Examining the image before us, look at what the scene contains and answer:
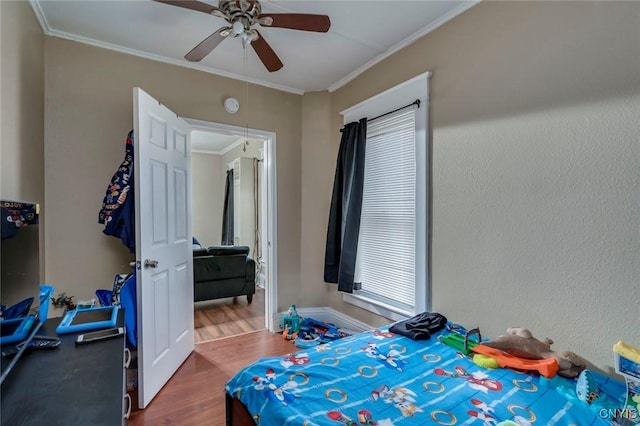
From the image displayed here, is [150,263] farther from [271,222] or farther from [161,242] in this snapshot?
[271,222]

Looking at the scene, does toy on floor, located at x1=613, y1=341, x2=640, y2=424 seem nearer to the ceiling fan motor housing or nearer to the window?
the window

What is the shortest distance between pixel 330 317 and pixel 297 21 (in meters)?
2.76

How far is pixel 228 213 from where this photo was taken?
20.9 ft

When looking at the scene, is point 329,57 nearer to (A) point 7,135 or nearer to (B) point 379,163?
(B) point 379,163

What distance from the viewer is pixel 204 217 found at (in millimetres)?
6758

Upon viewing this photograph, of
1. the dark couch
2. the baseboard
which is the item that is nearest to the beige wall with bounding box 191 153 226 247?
the dark couch

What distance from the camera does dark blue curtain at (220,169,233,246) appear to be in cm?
627

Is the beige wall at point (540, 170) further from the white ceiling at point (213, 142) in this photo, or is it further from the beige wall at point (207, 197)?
the beige wall at point (207, 197)

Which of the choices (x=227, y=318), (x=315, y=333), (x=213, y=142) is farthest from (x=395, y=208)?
(x=213, y=142)

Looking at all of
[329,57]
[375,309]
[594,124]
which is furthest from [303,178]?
[594,124]

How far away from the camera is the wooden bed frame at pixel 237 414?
1321 mm

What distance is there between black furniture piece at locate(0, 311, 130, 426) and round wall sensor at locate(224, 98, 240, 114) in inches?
91.9

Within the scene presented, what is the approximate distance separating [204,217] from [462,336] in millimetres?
6073

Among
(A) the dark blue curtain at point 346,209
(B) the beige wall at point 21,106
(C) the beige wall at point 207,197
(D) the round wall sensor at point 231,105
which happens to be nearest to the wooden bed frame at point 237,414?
(B) the beige wall at point 21,106
